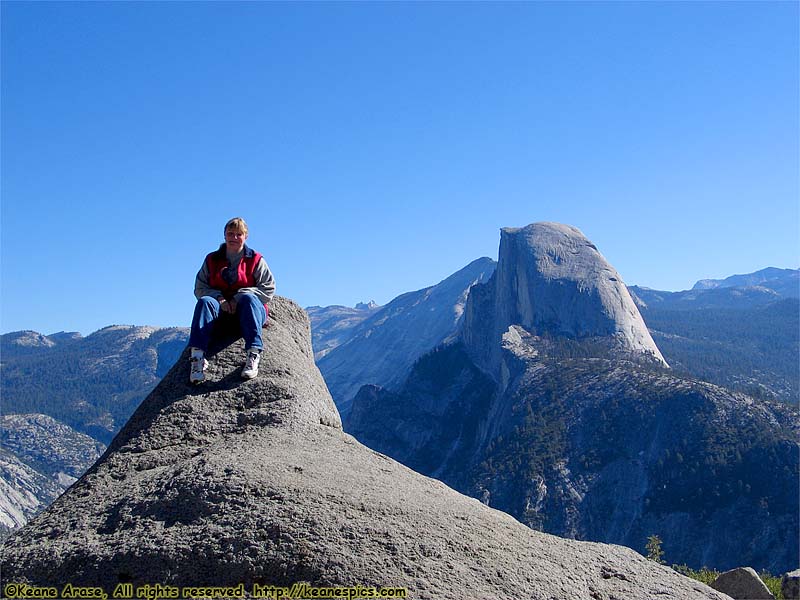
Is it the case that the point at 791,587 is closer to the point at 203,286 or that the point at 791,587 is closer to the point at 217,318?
the point at 217,318

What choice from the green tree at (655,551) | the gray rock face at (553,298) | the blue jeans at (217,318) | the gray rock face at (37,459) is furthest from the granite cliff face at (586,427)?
the blue jeans at (217,318)

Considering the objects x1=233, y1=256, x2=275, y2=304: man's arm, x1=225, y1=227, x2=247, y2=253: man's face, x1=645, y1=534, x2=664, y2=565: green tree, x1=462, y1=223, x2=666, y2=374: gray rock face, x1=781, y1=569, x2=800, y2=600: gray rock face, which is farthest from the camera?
x1=462, y1=223, x2=666, y2=374: gray rock face

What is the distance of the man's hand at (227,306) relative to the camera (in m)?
7.25

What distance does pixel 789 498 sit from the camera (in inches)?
2982

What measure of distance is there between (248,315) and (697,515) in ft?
277

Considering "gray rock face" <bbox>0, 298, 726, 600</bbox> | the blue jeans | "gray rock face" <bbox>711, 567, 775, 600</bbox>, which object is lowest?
"gray rock face" <bbox>711, 567, 775, 600</bbox>

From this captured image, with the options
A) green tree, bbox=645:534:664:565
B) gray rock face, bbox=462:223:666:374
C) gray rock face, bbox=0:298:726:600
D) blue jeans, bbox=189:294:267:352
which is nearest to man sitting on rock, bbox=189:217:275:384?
blue jeans, bbox=189:294:267:352

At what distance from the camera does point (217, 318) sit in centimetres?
729

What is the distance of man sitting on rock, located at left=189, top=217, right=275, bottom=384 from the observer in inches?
272

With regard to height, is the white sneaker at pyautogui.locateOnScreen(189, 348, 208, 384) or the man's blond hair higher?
the man's blond hair

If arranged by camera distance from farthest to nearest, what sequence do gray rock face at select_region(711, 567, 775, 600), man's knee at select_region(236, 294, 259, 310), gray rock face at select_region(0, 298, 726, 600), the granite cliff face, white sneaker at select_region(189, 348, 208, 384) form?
1. the granite cliff face
2. gray rock face at select_region(711, 567, 775, 600)
3. man's knee at select_region(236, 294, 259, 310)
4. white sneaker at select_region(189, 348, 208, 384)
5. gray rock face at select_region(0, 298, 726, 600)

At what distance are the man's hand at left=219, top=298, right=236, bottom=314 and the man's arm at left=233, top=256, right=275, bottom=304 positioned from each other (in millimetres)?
216

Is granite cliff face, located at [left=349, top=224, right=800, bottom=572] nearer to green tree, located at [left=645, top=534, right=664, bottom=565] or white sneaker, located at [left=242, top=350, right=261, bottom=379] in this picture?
green tree, located at [left=645, top=534, right=664, bottom=565]

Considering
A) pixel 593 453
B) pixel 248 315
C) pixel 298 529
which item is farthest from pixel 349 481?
pixel 593 453
